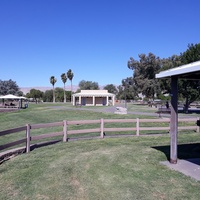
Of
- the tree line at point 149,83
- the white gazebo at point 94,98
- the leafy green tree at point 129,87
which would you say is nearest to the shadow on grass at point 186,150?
the tree line at point 149,83

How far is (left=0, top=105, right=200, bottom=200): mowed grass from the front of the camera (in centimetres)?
491

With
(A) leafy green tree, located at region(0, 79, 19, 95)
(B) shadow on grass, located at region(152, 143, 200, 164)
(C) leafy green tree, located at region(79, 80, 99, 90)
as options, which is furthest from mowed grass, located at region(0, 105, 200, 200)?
(C) leafy green tree, located at region(79, 80, 99, 90)

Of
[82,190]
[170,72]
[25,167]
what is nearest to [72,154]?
[25,167]

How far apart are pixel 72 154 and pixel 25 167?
1786 millimetres

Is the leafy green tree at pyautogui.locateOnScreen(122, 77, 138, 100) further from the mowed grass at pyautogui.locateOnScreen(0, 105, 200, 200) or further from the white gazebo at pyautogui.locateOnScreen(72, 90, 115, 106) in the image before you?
the mowed grass at pyautogui.locateOnScreen(0, 105, 200, 200)

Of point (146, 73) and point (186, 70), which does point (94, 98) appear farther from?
point (186, 70)

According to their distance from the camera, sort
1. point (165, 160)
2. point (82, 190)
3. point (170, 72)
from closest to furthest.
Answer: point (82, 190) → point (170, 72) → point (165, 160)

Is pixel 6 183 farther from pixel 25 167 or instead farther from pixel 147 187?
pixel 147 187

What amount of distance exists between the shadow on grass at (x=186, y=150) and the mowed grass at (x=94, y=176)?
0.03 meters

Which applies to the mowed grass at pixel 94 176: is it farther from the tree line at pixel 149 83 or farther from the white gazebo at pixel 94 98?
the white gazebo at pixel 94 98

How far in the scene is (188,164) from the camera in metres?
6.86

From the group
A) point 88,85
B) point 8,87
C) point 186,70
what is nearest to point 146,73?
point 88,85

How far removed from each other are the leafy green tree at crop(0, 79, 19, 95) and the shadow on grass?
89959 mm

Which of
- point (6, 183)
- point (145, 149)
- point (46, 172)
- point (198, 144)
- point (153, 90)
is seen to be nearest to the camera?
point (6, 183)
